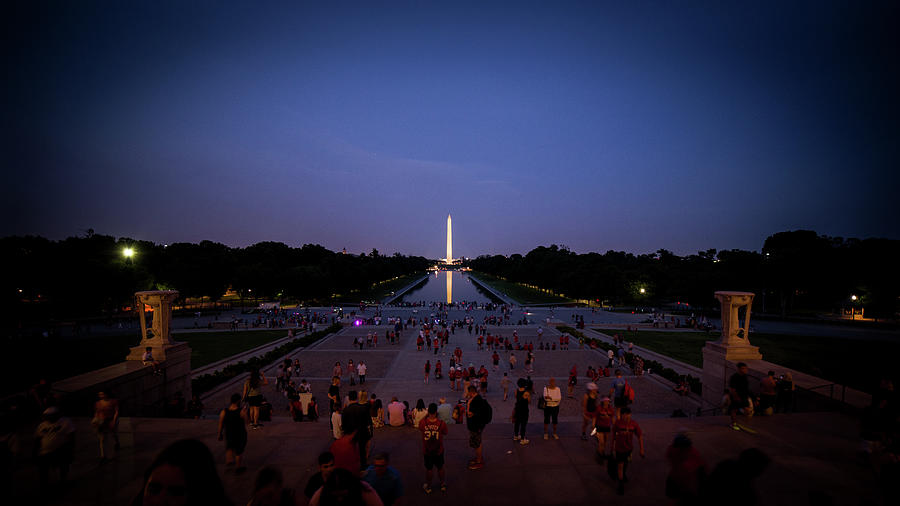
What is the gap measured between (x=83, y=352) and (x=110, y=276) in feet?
81.2

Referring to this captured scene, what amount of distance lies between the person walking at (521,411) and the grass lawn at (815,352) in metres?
21.8

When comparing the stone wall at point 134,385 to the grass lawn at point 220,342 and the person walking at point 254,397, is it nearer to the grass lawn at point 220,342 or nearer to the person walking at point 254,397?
the person walking at point 254,397

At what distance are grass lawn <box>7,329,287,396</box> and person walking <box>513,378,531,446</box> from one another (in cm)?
2380

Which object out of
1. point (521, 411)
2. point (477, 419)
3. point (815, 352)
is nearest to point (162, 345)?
point (477, 419)

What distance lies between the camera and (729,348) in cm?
1296

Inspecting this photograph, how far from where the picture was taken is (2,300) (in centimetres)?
3909

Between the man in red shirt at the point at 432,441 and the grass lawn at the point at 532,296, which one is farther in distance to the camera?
the grass lawn at the point at 532,296

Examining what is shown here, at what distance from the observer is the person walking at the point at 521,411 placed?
27.2 ft

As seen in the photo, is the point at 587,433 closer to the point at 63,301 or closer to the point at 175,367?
the point at 175,367

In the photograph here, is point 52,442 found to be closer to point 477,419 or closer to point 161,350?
point 477,419

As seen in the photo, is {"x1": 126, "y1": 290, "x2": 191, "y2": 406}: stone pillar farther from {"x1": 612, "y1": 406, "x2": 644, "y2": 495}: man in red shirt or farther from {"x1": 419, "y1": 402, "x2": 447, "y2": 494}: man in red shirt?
{"x1": 612, "y1": 406, "x2": 644, "y2": 495}: man in red shirt

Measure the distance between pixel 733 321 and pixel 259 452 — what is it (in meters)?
15.1

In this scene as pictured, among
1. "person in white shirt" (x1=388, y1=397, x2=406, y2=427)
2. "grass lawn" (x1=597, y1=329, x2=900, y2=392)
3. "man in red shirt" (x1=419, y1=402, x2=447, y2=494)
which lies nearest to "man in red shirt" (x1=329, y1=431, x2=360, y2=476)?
"man in red shirt" (x1=419, y1=402, x2=447, y2=494)

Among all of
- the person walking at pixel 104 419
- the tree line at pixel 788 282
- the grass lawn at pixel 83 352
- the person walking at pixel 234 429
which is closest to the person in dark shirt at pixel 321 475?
the person walking at pixel 234 429
